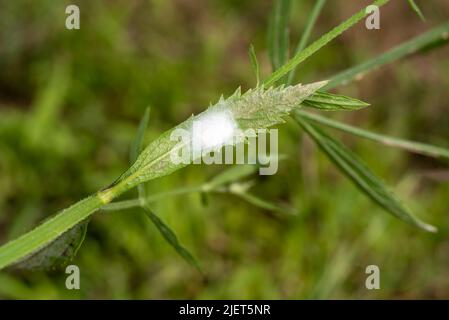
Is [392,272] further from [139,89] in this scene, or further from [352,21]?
[352,21]

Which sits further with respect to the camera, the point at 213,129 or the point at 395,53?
the point at 395,53

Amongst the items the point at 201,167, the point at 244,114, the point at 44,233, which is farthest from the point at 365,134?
the point at 201,167

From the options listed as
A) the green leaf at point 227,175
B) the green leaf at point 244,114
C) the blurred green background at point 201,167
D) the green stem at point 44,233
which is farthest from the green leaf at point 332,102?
the blurred green background at point 201,167

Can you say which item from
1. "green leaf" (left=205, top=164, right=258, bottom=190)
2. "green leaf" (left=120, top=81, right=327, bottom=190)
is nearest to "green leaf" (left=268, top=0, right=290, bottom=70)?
"green leaf" (left=205, top=164, right=258, bottom=190)

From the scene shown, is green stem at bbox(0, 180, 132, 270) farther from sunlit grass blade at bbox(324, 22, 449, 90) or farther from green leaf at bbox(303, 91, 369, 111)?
sunlit grass blade at bbox(324, 22, 449, 90)

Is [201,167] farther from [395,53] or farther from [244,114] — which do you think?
[244,114]

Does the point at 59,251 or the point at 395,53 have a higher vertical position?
the point at 395,53

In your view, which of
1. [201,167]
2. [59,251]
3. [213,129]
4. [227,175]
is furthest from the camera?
[201,167]
